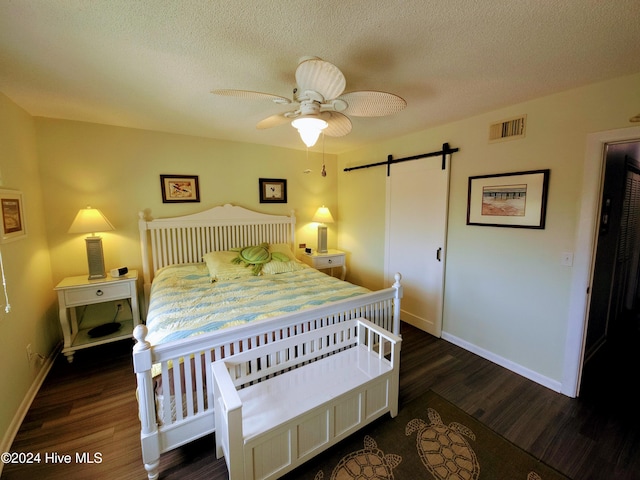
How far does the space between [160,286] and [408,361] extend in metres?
2.50

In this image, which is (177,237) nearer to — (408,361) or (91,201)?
(91,201)

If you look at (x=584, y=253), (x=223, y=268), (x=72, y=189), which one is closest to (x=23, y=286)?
(x=72, y=189)

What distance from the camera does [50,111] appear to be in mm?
2459

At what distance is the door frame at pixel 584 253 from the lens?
1921 mm

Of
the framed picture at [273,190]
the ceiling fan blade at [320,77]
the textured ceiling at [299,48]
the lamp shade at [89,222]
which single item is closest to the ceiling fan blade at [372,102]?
the ceiling fan blade at [320,77]

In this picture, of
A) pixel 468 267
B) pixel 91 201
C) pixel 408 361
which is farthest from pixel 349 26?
pixel 91 201

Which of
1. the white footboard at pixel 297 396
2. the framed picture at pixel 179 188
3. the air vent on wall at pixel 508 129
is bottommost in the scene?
the white footboard at pixel 297 396

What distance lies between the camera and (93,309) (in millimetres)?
2980

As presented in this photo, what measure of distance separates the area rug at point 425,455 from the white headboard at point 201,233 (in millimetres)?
2608

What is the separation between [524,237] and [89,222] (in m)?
4.09

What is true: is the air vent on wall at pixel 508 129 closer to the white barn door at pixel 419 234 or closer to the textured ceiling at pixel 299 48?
the textured ceiling at pixel 299 48

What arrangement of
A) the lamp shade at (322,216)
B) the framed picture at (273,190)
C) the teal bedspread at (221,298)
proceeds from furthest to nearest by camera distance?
the lamp shade at (322,216), the framed picture at (273,190), the teal bedspread at (221,298)

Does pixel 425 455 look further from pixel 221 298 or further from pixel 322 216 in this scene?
pixel 322 216

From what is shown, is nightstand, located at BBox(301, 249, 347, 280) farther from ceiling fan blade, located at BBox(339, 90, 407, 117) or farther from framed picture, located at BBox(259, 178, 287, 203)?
ceiling fan blade, located at BBox(339, 90, 407, 117)
